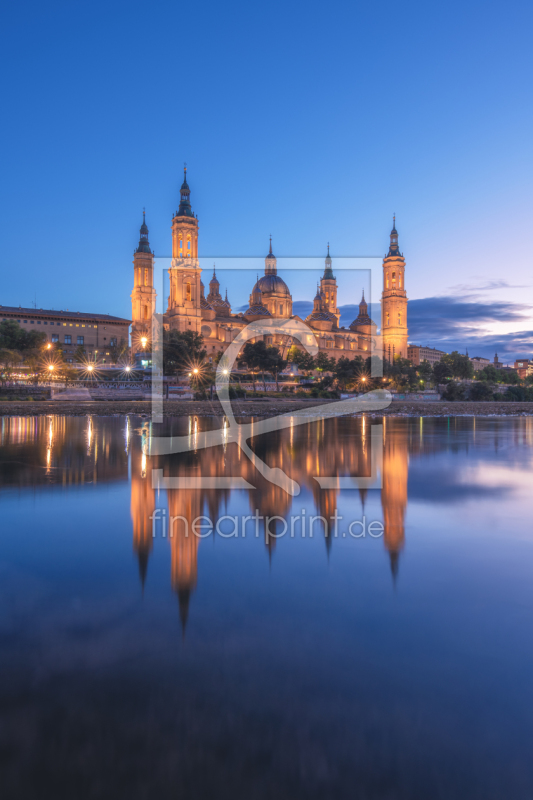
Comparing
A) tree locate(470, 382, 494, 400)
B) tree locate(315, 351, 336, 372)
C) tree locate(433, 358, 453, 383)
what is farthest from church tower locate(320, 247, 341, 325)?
tree locate(470, 382, 494, 400)

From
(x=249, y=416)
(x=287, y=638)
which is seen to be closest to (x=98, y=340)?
(x=249, y=416)

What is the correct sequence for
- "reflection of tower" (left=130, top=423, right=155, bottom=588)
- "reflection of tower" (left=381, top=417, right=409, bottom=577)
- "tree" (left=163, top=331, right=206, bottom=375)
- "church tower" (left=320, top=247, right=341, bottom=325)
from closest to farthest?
1. "reflection of tower" (left=130, top=423, right=155, bottom=588)
2. "reflection of tower" (left=381, top=417, right=409, bottom=577)
3. "tree" (left=163, top=331, right=206, bottom=375)
4. "church tower" (left=320, top=247, right=341, bottom=325)

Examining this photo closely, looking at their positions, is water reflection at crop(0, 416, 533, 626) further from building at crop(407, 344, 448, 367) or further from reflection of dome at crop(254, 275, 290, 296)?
building at crop(407, 344, 448, 367)

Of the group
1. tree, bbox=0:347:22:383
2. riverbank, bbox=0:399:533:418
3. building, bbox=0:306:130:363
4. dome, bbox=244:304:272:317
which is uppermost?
dome, bbox=244:304:272:317

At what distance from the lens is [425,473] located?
615 inches

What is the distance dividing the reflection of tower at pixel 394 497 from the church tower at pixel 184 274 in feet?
223

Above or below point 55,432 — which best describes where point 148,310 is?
above

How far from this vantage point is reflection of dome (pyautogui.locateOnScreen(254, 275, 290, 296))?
340 feet

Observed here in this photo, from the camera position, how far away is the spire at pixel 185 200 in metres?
84.6

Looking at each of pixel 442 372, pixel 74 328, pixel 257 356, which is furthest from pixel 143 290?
pixel 442 372

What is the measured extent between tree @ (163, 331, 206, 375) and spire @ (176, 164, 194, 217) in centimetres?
3283

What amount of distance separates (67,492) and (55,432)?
16.7 meters

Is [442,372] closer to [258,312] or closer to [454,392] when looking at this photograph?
[454,392]

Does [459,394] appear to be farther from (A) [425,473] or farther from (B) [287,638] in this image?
(B) [287,638]
